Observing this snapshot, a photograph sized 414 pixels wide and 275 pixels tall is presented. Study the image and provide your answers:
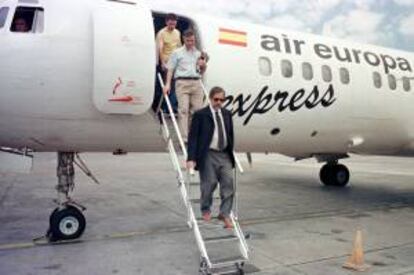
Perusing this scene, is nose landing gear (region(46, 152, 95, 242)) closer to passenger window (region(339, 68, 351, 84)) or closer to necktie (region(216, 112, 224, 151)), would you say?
necktie (region(216, 112, 224, 151))

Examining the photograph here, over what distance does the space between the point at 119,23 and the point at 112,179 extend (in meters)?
13.6

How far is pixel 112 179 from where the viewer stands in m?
21.6

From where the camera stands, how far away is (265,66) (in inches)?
426

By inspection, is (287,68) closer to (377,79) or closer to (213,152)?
(377,79)

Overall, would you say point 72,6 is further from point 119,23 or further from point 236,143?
point 236,143

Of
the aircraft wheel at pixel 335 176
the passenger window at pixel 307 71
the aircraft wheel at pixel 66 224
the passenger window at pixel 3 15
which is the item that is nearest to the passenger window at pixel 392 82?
the passenger window at pixel 307 71

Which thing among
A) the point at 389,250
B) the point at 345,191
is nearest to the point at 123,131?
the point at 389,250

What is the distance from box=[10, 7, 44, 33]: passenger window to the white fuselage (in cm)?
13

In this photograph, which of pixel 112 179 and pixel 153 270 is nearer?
pixel 153 270

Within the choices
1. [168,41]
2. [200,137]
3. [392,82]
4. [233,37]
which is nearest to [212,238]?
[200,137]

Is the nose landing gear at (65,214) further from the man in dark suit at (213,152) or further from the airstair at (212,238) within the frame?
the man in dark suit at (213,152)

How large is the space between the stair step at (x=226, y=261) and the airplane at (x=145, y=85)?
323 cm

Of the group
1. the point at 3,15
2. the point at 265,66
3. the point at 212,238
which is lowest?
the point at 212,238

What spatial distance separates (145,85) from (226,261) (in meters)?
3.58
